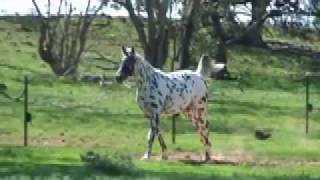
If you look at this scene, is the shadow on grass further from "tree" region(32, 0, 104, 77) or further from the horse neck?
"tree" region(32, 0, 104, 77)

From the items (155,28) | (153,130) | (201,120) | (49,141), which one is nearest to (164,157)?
(153,130)

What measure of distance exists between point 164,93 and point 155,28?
2359cm

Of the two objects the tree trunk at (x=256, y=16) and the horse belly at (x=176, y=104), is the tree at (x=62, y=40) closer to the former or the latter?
the tree trunk at (x=256, y=16)

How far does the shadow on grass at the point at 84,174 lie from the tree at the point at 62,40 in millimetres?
26715

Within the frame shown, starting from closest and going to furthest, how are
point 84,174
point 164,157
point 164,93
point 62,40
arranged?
point 84,174
point 164,157
point 164,93
point 62,40

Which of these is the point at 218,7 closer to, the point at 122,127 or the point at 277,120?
the point at 277,120

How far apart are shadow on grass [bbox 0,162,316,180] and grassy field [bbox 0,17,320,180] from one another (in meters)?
0.02

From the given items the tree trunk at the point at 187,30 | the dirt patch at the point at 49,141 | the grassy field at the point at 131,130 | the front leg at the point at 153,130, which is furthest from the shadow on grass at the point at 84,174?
the tree trunk at the point at 187,30

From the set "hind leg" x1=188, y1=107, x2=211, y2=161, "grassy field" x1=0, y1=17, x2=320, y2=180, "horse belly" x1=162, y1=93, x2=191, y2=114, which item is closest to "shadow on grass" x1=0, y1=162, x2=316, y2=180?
"grassy field" x1=0, y1=17, x2=320, y2=180

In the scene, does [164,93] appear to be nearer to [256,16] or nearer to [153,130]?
[153,130]

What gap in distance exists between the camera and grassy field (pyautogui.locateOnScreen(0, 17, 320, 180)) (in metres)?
17.8

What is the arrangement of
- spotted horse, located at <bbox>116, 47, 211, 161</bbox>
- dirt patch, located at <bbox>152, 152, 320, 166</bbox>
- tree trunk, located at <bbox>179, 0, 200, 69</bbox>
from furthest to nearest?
tree trunk, located at <bbox>179, 0, 200, 69</bbox> < spotted horse, located at <bbox>116, 47, 211, 161</bbox> < dirt patch, located at <bbox>152, 152, 320, 166</bbox>

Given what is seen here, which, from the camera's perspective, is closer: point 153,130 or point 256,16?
point 153,130

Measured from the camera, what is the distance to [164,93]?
22.5 meters
